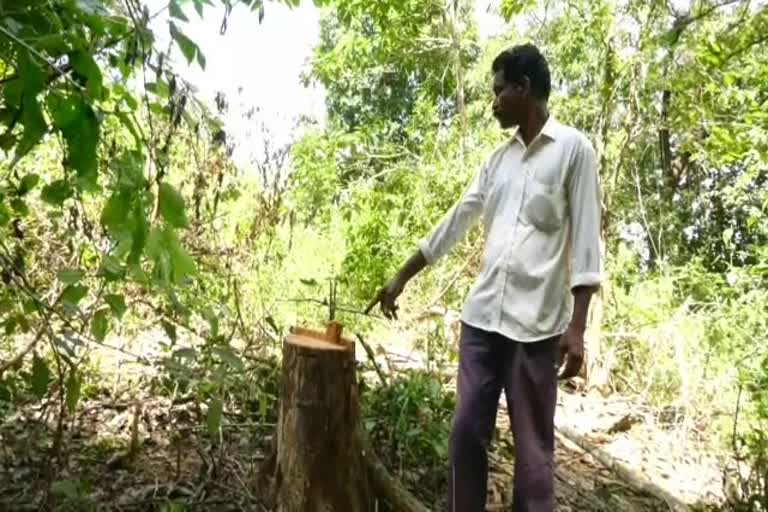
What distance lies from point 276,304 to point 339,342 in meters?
2.19

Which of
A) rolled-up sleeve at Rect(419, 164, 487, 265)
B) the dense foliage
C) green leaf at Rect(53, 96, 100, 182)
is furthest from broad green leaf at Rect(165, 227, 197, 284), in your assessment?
rolled-up sleeve at Rect(419, 164, 487, 265)

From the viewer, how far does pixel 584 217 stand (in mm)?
2369

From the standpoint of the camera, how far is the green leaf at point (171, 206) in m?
1.47

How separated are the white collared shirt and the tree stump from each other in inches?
19.3

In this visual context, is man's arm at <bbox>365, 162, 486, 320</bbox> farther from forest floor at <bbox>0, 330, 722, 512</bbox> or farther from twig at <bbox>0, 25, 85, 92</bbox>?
twig at <bbox>0, 25, 85, 92</bbox>

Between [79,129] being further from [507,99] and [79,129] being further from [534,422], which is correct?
[534,422]

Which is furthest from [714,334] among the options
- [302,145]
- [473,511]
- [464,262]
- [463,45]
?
[463,45]

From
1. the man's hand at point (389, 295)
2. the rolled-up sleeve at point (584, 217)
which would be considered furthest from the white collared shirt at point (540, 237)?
the man's hand at point (389, 295)

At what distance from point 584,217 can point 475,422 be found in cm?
74

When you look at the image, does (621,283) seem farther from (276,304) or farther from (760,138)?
(276,304)

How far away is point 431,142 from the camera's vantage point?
9.01m

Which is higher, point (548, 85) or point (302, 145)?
point (302, 145)

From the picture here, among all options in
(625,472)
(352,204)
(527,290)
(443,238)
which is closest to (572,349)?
(527,290)

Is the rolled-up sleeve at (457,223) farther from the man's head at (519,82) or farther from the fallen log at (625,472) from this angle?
the fallen log at (625,472)
